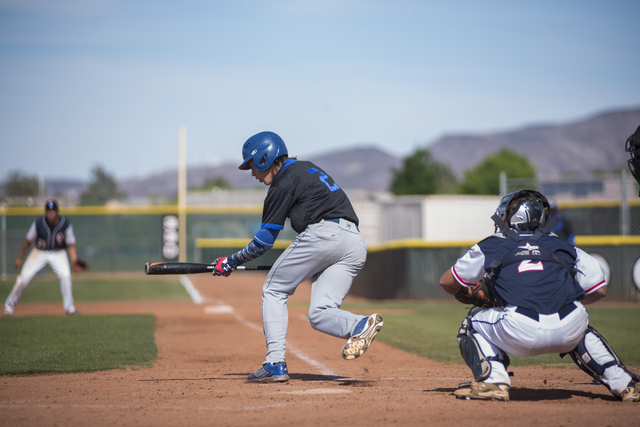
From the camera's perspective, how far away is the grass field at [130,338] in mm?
7074

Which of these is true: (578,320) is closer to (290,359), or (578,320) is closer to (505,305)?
(505,305)

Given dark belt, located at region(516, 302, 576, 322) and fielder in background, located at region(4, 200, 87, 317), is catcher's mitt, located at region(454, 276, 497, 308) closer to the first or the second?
dark belt, located at region(516, 302, 576, 322)

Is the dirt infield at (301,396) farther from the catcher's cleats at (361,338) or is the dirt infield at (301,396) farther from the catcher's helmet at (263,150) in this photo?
the catcher's helmet at (263,150)

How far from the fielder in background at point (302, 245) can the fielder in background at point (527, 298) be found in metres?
0.90

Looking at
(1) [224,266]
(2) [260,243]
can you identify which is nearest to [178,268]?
(1) [224,266]

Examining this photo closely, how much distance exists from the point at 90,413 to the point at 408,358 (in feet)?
13.5

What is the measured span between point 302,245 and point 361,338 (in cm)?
91

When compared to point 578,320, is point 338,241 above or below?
above

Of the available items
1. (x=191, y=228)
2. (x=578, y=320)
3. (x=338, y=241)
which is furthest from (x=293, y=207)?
(x=191, y=228)

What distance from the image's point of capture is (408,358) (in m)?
7.53

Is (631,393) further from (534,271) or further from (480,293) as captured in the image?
(480,293)

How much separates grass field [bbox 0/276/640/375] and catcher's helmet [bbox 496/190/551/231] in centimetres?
304

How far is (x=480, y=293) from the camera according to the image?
4707 mm

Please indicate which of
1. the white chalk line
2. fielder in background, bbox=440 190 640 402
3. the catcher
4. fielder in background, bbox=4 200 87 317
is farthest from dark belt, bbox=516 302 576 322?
fielder in background, bbox=4 200 87 317
